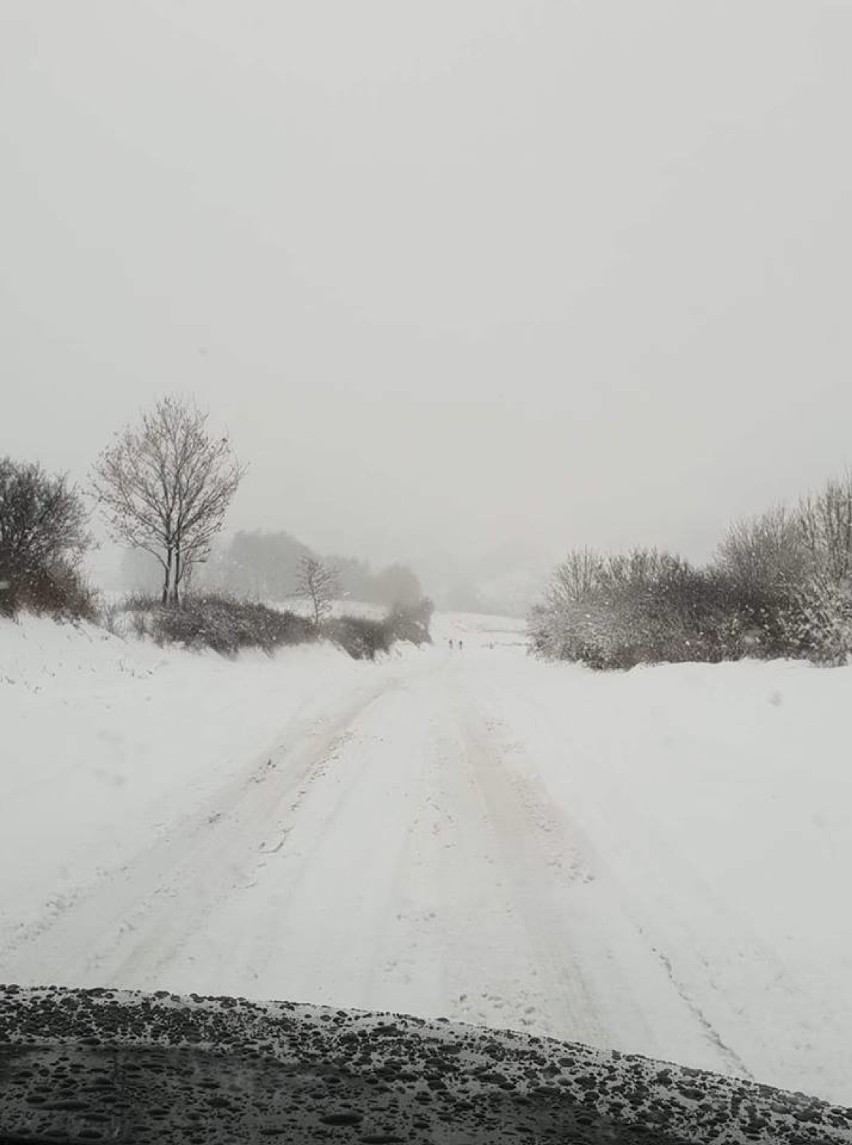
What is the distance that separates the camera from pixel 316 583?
1901 inches

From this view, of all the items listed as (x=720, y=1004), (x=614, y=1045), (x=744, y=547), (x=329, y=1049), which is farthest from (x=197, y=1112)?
(x=744, y=547)

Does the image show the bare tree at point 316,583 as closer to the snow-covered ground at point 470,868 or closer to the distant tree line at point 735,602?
the distant tree line at point 735,602

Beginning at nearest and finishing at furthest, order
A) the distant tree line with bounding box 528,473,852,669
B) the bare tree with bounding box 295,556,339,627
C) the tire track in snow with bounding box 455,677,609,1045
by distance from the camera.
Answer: the tire track in snow with bounding box 455,677,609,1045, the distant tree line with bounding box 528,473,852,669, the bare tree with bounding box 295,556,339,627

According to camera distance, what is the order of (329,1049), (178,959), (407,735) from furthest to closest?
(407,735)
(178,959)
(329,1049)

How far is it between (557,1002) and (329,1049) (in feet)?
5.93

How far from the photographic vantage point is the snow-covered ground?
131 inches

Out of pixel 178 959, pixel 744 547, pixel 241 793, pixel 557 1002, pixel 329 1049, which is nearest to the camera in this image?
pixel 329 1049

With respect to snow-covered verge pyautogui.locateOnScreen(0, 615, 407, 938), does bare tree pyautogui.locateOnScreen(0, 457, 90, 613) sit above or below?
above

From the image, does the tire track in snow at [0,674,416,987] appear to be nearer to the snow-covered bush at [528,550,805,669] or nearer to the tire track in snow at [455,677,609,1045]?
the tire track in snow at [455,677,609,1045]

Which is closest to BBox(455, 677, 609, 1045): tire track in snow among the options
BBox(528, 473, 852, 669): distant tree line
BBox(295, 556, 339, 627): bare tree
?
BBox(528, 473, 852, 669): distant tree line

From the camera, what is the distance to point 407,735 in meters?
10.6

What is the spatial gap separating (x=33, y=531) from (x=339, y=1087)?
1761cm

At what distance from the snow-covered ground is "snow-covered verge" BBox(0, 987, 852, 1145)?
1.28 meters

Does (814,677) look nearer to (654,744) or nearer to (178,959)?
(654,744)
